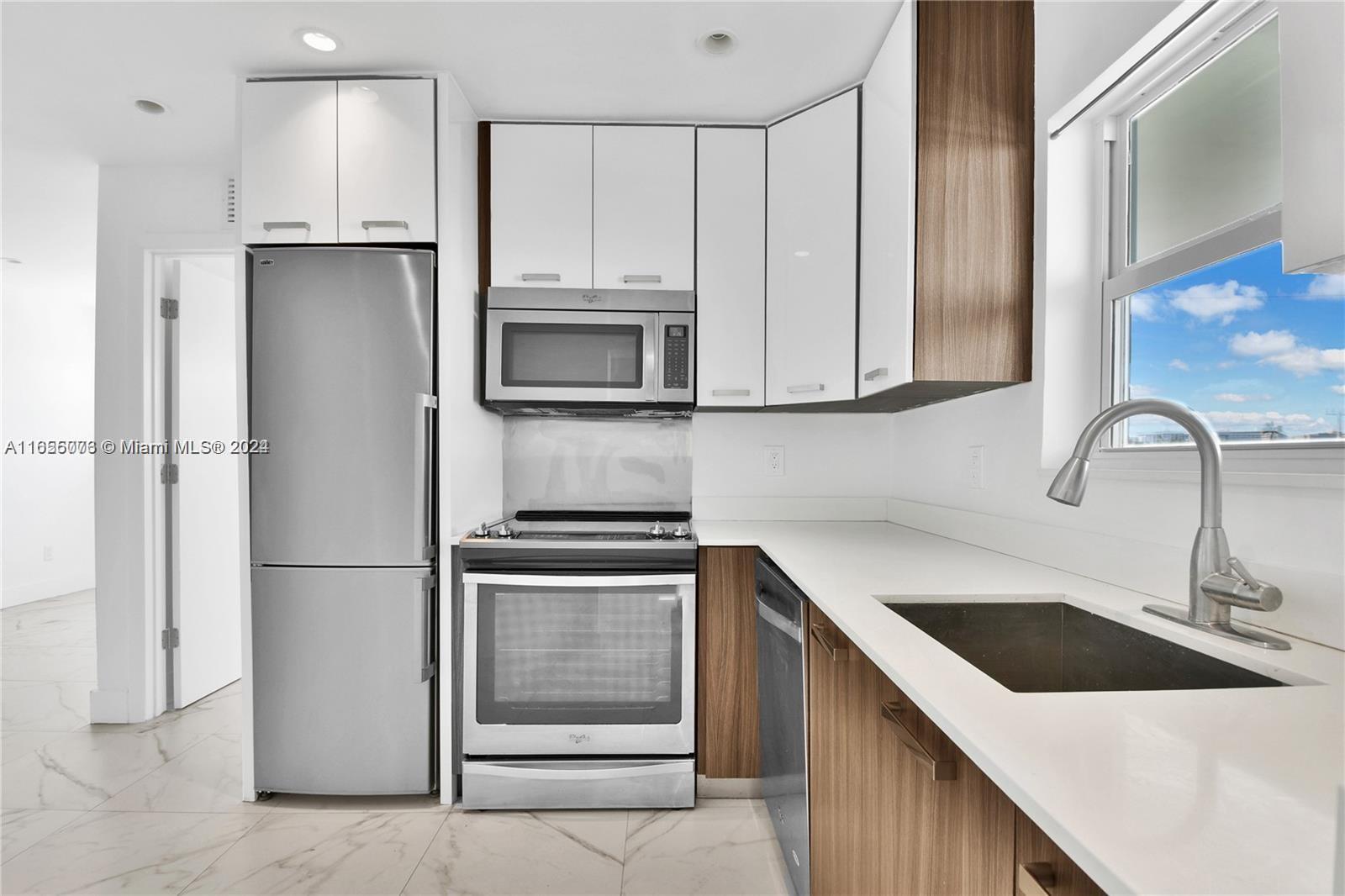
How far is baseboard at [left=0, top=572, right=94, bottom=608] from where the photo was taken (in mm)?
4688

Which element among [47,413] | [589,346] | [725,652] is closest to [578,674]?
[725,652]

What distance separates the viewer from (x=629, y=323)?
7.48 feet

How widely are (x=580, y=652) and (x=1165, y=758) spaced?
1.66 m

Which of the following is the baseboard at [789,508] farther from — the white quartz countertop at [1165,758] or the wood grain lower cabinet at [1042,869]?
the wood grain lower cabinet at [1042,869]

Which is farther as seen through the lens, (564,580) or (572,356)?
(572,356)

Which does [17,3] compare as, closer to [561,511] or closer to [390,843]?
[561,511]

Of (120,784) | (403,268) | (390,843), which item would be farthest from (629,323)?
(120,784)

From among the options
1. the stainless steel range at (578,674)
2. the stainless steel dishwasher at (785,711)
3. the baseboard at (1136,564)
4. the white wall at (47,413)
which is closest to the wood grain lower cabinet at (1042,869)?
the baseboard at (1136,564)

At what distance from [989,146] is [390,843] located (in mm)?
2557

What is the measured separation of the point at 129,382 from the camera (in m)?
2.69

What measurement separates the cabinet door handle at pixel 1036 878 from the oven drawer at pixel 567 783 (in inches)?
61.1

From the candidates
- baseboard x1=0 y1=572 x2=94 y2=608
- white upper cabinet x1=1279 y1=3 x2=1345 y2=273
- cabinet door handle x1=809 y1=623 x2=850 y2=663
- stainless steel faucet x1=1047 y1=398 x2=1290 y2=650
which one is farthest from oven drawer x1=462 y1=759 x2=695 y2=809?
baseboard x1=0 y1=572 x2=94 y2=608

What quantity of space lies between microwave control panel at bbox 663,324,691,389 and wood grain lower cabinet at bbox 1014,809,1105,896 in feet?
Result: 5.93

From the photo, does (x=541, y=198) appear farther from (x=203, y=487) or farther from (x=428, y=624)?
(x=203, y=487)
